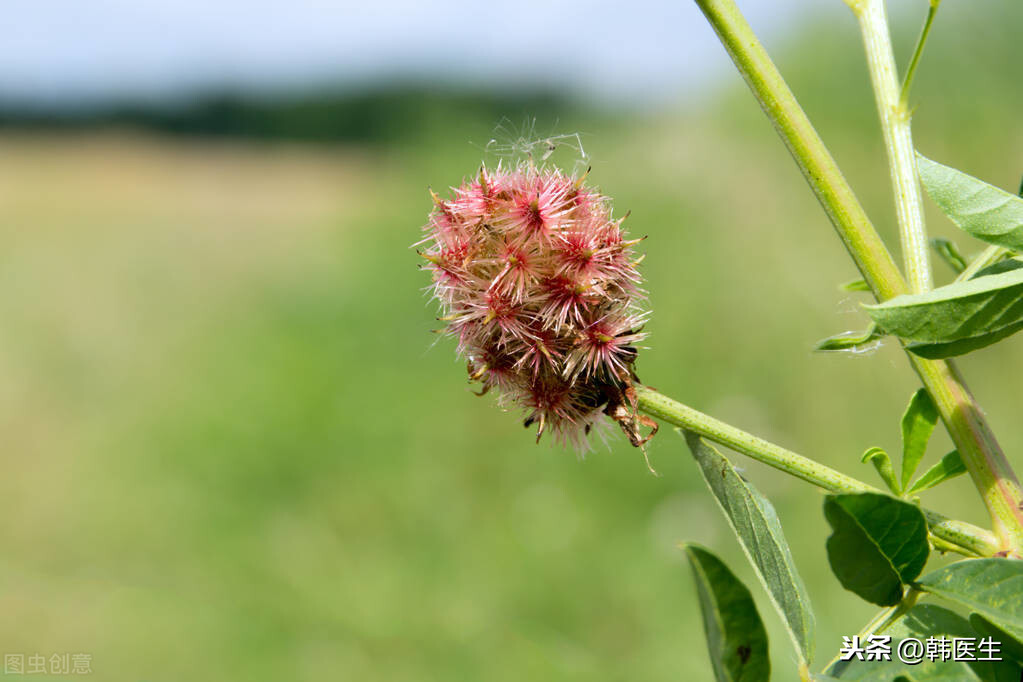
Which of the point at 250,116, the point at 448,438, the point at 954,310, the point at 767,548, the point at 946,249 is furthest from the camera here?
the point at 250,116

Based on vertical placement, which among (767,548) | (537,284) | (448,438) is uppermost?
(448,438)

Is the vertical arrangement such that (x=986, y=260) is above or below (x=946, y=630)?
above

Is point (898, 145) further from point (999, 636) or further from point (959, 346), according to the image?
point (999, 636)

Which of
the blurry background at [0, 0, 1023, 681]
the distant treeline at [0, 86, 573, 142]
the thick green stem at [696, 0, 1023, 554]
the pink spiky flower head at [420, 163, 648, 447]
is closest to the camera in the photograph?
the thick green stem at [696, 0, 1023, 554]

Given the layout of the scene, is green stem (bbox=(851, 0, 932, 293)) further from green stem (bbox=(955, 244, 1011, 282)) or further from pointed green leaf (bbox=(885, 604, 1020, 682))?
pointed green leaf (bbox=(885, 604, 1020, 682))

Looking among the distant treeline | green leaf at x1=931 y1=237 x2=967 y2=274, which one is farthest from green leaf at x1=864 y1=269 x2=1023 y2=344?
the distant treeline

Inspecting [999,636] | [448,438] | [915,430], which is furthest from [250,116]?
[999,636]
